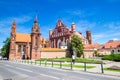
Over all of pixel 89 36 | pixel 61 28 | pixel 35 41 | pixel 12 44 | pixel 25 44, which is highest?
pixel 61 28

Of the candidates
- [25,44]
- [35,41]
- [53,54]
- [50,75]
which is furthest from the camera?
[25,44]

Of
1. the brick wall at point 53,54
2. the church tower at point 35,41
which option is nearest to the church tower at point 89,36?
the brick wall at point 53,54

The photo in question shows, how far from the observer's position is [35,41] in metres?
68.4

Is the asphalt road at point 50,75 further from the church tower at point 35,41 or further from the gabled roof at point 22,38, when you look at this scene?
the gabled roof at point 22,38

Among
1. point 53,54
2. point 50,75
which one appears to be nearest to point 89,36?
point 53,54

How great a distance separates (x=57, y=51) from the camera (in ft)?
224

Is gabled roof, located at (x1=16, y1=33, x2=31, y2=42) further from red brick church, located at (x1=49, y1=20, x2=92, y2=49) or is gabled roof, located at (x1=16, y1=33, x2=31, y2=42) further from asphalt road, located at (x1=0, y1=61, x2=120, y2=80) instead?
asphalt road, located at (x1=0, y1=61, x2=120, y2=80)

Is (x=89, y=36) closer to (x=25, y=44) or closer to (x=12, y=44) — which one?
(x=25, y=44)

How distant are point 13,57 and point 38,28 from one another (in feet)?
58.4

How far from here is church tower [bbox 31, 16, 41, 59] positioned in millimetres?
65188

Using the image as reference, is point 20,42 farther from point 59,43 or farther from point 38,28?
point 59,43

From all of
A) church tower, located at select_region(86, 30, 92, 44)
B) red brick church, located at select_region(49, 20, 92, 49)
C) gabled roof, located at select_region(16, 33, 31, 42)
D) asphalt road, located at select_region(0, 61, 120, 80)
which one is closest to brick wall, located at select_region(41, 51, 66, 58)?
red brick church, located at select_region(49, 20, 92, 49)

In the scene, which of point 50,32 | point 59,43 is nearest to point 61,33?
point 59,43

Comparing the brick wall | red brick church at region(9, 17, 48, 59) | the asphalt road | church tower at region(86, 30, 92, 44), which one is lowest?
the asphalt road
